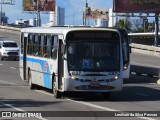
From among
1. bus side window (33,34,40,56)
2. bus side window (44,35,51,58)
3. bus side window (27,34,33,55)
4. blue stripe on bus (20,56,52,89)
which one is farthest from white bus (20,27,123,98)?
bus side window (27,34,33,55)

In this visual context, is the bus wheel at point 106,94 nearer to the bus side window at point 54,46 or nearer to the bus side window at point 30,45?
the bus side window at point 54,46

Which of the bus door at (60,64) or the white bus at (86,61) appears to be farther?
the bus door at (60,64)

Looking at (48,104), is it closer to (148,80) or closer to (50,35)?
(50,35)

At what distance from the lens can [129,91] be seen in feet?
82.5

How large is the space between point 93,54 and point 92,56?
8 cm

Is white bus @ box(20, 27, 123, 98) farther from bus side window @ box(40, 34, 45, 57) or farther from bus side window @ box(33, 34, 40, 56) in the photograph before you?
bus side window @ box(33, 34, 40, 56)

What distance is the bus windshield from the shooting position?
798 inches

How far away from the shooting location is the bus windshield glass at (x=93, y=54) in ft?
66.5

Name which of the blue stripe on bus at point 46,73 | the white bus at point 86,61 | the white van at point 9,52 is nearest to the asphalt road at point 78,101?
the blue stripe on bus at point 46,73

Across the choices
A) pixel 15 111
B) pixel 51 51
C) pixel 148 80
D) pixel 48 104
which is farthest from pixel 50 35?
pixel 148 80

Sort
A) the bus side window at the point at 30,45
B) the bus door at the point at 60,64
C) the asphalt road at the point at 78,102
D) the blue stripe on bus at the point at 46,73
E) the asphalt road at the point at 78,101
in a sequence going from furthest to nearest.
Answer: the bus side window at the point at 30,45 < the blue stripe on bus at the point at 46,73 < the bus door at the point at 60,64 < the asphalt road at the point at 78,101 < the asphalt road at the point at 78,102

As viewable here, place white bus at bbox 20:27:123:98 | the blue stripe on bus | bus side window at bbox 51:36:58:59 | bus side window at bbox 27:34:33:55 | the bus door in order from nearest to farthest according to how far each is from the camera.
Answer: white bus at bbox 20:27:123:98, the bus door, bus side window at bbox 51:36:58:59, the blue stripe on bus, bus side window at bbox 27:34:33:55

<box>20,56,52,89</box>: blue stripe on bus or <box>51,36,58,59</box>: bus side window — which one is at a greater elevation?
<box>51,36,58,59</box>: bus side window

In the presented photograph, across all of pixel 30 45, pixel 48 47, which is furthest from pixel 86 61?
pixel 30 45
